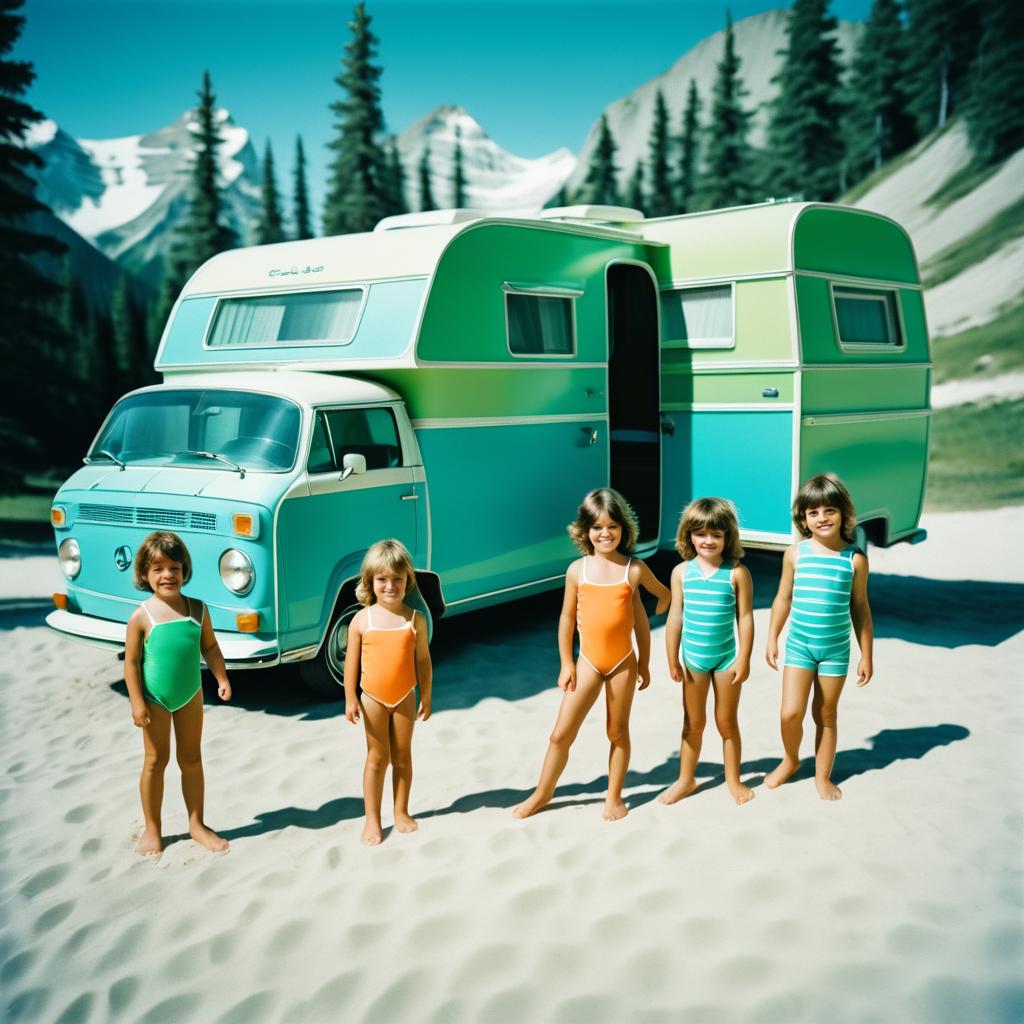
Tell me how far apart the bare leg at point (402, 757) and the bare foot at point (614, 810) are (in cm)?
86

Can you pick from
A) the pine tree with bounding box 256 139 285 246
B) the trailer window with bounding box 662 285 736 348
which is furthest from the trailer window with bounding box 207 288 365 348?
the pine tree with bounding box 256 139 285 246

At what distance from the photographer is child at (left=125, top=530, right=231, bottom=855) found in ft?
13.6

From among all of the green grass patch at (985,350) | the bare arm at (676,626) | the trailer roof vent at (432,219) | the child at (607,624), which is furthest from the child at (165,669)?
the green grass patch at (985,350)

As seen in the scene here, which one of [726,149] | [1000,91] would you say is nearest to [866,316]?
[1000,91]

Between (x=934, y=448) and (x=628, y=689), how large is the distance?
1973 centimetres

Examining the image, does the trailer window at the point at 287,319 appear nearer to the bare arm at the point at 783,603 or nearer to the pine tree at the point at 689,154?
the bare arm at the point at 783,603

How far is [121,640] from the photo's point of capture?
5.91 meters

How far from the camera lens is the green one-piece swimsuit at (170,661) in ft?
13.6

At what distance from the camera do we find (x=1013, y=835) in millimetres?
4156

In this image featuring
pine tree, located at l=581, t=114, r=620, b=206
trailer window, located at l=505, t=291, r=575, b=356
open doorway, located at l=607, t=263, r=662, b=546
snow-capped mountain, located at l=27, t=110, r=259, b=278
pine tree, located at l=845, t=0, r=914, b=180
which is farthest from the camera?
snow-capped mountain, located at l=27, t=110, r=259, b=278

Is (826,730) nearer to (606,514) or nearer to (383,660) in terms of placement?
(606,514)

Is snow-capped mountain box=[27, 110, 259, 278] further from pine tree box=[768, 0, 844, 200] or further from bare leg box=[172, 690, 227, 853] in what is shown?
bare leg box=[172, 690, 227, 853]

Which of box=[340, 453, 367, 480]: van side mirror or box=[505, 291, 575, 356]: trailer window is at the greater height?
box=[505, 291, 575, 356]: trailer window

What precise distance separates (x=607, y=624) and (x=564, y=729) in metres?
0.53
